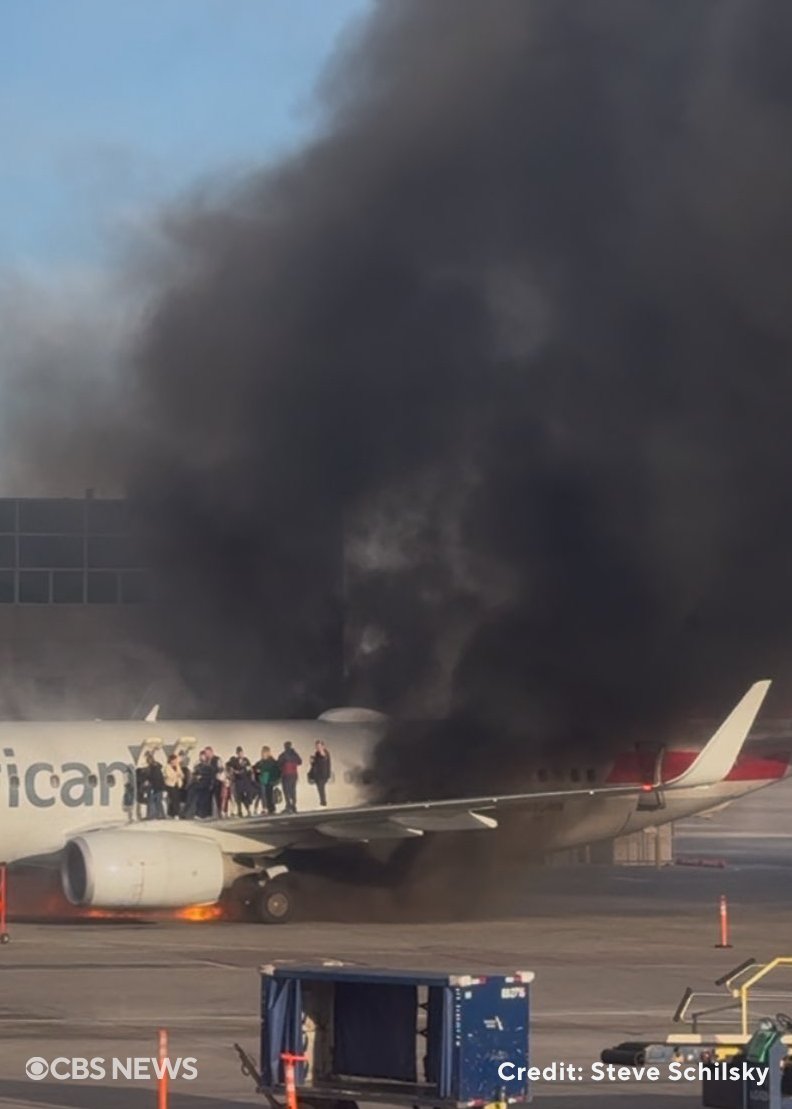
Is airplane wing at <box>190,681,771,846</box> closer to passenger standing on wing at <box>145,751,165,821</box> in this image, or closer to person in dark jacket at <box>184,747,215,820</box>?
person in dark jacket at <box>184,747,215,820</box>

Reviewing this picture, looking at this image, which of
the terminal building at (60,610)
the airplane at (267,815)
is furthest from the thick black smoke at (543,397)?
the terminal building at (60,610)

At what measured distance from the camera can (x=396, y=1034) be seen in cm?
1381

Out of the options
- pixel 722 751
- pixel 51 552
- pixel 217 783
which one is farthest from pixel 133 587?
pixel 722 751

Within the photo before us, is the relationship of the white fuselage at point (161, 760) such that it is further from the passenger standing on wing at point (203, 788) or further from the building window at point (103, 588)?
the building window at point (103, 588)

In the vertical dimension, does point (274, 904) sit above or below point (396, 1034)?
above

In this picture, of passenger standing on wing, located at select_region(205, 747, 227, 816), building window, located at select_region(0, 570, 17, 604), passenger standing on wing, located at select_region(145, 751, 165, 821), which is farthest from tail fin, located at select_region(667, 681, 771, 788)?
building window, located at select_region(0, 570, 17, 604)

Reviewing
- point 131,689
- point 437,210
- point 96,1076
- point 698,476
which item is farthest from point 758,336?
point 131,689

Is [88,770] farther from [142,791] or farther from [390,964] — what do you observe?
[390,964]

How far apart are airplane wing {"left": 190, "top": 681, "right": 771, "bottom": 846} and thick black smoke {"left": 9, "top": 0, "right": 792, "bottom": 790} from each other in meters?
2.68

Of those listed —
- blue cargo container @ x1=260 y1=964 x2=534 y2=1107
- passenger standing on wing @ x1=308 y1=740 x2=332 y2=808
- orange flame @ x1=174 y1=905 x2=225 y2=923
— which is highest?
passenger standing on wing @ x1=308 y1=740 x2=332 y2=808

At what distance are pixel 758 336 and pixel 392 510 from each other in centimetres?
793

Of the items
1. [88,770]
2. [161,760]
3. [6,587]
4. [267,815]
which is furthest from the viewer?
[6,587]

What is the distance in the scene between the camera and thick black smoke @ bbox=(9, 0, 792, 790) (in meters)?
32.6

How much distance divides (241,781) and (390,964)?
29.6ft
